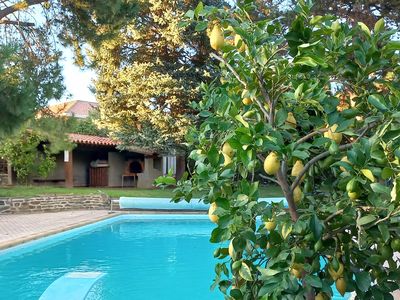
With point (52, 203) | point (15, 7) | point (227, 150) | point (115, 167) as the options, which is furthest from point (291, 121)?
point (115, 167)

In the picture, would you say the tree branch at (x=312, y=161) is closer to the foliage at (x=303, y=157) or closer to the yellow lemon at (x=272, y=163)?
the foliage at (x=303, y=157)

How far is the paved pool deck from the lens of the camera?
10285mm

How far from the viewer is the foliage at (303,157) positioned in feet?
5.82

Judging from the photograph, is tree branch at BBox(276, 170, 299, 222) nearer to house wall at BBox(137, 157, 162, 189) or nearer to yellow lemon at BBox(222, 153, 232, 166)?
yellow lemon at BBox(222, 153, 232, 166)

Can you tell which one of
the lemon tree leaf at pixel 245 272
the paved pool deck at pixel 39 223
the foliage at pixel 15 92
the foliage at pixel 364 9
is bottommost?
the paved pool deck at pixel 39 223

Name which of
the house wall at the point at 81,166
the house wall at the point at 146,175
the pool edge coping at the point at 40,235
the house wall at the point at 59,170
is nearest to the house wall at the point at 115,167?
the house wall at the point at 81,166

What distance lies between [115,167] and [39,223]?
39.9 feet

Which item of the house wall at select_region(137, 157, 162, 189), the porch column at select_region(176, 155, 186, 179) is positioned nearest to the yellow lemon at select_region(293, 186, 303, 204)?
the porch column at select_region(176, 155, 186, 179)

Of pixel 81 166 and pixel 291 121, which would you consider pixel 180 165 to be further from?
pixel 291 121

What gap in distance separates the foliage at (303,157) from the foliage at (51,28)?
783 centimetres

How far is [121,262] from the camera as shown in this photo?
9391 millimetres

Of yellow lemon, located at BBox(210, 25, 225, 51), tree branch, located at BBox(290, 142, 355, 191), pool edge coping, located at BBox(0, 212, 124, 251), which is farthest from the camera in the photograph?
pool edge coping, located at BBox(0, 212, 124, 251)

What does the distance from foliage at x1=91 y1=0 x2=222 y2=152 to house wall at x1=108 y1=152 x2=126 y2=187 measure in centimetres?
438

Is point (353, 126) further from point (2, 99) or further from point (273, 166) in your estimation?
point (2, 99)
